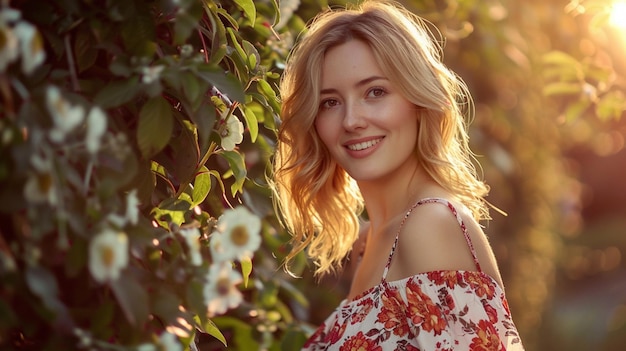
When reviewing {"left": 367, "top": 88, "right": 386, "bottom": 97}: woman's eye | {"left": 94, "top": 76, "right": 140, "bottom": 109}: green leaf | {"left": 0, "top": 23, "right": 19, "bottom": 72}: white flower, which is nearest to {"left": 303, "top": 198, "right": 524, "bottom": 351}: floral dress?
{"left": 367, "top": 88, "right": 386, "bottom": 97}: woman's eye

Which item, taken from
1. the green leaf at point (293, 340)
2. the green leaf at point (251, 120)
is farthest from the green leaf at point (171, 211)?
the green leaf at point (293, 340)

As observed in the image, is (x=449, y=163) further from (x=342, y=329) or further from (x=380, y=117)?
(x=342, y=329)

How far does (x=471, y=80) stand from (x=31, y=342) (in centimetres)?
417

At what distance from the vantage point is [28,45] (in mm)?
863

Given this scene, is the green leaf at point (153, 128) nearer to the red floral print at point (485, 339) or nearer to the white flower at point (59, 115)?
the white flower at point (59, 115)

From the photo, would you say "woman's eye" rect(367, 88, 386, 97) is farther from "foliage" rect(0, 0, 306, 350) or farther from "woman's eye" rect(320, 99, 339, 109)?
"foliage" rect(0, 0, 306, 350)

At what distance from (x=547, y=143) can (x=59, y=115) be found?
5180mm

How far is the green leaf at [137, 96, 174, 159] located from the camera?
Answer: 1.09 m

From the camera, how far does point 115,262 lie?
2.91 feet

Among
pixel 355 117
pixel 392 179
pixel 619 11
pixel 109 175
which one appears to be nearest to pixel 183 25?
pixel 109 175

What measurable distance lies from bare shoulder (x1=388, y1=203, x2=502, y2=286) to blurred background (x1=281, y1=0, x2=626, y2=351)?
2.00 feet

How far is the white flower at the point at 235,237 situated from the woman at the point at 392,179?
803 mm

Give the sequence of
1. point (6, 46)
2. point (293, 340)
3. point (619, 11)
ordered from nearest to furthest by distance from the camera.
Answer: point (6, 46) < point (293, 340) < point (619, 11)

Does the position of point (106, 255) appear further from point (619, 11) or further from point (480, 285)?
point (619, 11)
